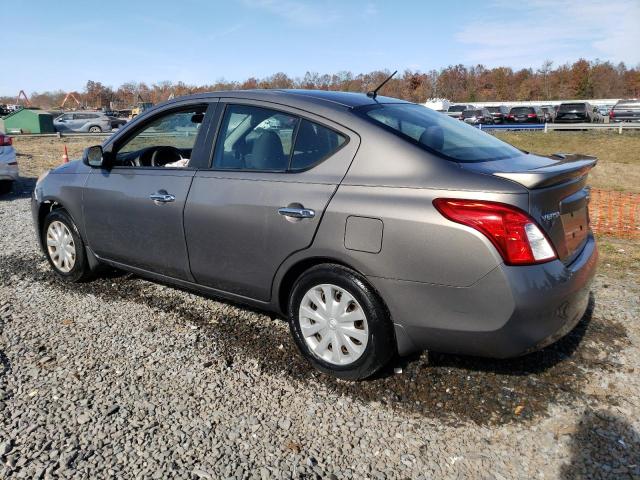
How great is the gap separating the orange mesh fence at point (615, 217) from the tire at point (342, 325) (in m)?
5.66

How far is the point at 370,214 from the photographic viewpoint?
2.82 meters

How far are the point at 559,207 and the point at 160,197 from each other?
2610 mm

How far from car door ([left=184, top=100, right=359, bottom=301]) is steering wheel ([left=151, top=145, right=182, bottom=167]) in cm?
97

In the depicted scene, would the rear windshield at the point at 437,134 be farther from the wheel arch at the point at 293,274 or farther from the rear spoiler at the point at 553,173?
the wheel arch at the point at 293,274

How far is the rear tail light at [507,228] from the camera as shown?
2525 millimetres

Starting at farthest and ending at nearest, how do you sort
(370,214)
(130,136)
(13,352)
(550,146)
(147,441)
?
(550,146) → (130,136) → (13,352) → (370,214) → (147,441)

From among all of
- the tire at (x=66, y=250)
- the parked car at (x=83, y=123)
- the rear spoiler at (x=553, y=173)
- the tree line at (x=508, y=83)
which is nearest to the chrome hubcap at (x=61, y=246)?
the tire at (x=66, y=250)

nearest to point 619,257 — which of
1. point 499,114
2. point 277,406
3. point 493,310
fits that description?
point 493,310

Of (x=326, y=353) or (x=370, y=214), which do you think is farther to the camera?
(x=326, y=353)

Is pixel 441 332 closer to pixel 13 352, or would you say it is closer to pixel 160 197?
pixel 160 197

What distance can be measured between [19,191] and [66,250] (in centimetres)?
703

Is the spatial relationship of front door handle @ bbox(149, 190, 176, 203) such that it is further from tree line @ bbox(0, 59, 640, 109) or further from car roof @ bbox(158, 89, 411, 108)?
tree line @ bbox(0, 59, 640, 109)

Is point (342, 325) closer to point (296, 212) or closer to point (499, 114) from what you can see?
point (296, 212)

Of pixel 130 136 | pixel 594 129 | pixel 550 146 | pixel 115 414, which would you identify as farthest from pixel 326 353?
pixel 594 129
